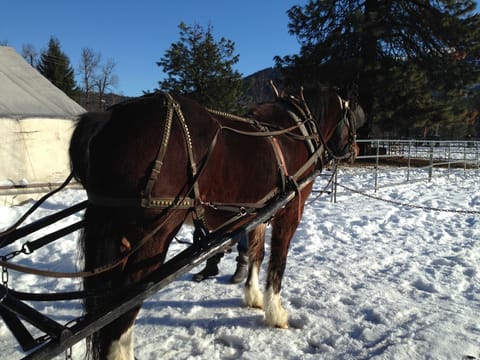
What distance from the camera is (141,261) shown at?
1689 mm

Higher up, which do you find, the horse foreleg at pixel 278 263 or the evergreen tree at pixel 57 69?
the evergreen tree at pixel 57 69

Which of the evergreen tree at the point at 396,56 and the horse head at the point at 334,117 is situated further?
the evergreen tree at the point at 396,56

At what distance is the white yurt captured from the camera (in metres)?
7.32

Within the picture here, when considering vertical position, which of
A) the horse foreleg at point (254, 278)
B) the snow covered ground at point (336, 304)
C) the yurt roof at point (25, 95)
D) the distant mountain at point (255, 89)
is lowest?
the snow covered ground at point (336, 304)

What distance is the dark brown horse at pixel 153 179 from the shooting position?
5.22 ft

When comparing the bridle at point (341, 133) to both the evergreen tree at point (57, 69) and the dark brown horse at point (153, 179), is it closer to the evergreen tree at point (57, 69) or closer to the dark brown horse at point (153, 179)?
the dark brown horse at point (153, 179)

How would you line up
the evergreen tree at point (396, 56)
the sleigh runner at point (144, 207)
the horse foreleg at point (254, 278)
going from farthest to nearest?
the evergreen tree at point (396, 56) → the horse foreleg at point (254, 278) → the sleigh runner at point (144, 207)

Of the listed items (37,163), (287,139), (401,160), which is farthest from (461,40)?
(37,163)

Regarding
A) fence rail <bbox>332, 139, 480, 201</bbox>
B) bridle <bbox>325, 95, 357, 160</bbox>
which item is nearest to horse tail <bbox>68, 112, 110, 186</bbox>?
bridle <bbox>325, 95, 357, 160</bbox>

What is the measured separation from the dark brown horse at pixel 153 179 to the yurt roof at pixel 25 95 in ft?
21.6

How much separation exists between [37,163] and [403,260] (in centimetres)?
821

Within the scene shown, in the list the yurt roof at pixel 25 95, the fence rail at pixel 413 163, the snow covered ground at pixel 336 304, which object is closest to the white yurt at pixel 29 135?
the yurt roof at pixel 25 95

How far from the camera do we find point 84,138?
69.2 inches

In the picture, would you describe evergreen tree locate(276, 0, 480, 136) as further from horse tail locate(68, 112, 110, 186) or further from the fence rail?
horse tail locate(68, 112, 110, 186)
